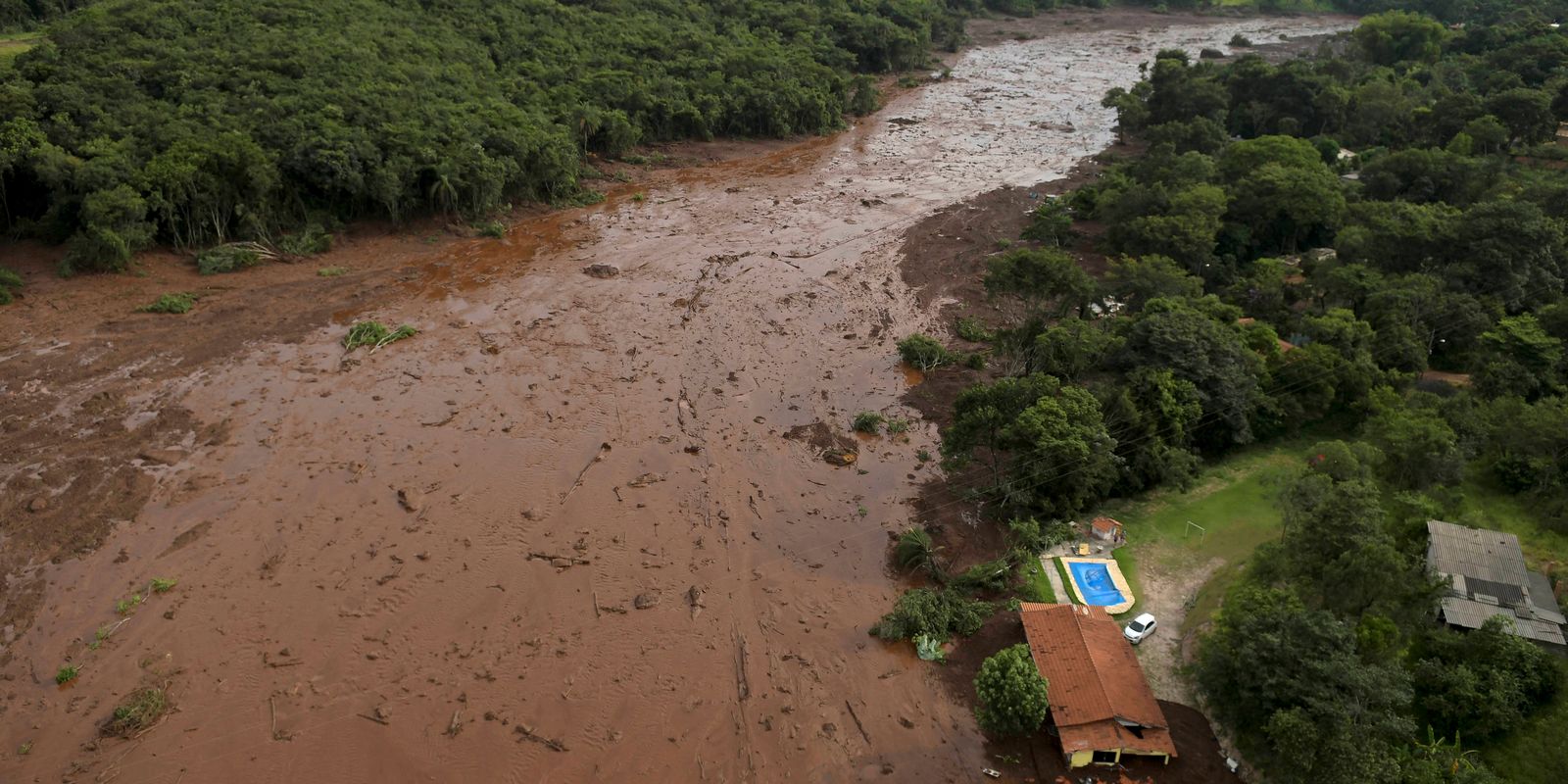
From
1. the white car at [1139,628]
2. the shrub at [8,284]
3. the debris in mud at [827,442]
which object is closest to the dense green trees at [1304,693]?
the white car at [1139,628]

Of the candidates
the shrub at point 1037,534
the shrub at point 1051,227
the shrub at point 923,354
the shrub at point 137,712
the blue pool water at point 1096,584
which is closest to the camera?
the shrub at point 137,712

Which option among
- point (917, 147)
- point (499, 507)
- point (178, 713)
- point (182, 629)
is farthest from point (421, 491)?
point (917, 147)

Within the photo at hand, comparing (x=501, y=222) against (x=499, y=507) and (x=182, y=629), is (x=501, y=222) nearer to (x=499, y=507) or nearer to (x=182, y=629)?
(x=499, y=507)

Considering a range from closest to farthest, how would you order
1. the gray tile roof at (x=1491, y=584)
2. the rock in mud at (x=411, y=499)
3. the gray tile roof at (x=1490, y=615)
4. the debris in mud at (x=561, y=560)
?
1. the gray tile roof at (x=1490, y=615)
2. the gray tile roof at (x=1491, y=584)
3. the debris in mud at (x=561, y=560)
4. the rock in mud at (x=411, y=499)

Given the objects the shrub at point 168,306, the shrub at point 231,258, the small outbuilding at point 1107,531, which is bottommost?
the small outbuilding at point 1107,531

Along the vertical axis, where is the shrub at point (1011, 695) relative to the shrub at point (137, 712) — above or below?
below

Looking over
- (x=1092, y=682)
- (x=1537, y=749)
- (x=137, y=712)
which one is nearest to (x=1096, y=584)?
(x=1092, y=682)

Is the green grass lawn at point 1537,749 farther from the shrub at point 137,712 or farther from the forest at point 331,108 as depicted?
the forest at point 331,108

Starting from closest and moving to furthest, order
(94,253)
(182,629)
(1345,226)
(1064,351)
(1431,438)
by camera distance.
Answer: (182,629) < (1431,438) < (1064,351) < (94,253) < (1345,226)
